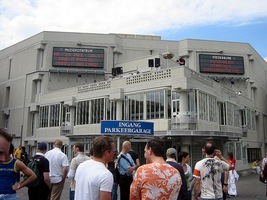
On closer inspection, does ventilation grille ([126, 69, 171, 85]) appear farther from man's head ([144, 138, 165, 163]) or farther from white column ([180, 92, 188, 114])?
man's head ([144, 138, 165, 163])

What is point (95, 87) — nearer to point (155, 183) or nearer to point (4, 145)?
point (4, 145)

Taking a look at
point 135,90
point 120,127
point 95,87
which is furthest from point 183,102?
point 95,87

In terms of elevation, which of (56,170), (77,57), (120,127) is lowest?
(56,170)

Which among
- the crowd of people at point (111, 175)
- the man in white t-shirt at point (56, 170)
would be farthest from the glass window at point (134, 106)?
the crowd of people at point (111, 175)

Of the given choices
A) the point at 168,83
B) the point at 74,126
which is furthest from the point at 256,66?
the point at 74,126

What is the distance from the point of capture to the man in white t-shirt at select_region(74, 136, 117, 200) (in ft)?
10.4

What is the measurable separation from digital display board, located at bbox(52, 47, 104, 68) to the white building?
12 cm

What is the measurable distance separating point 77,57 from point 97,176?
33.0 m

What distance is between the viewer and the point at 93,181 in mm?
3193

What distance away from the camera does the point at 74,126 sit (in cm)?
2689

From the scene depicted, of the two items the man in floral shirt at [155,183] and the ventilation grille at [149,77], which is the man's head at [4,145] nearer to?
the man in floral shirt at [155,183]

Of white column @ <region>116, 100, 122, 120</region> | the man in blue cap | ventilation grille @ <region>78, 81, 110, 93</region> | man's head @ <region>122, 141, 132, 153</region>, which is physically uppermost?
ventilation grille @ <region>78, 81, 110, 93</region>

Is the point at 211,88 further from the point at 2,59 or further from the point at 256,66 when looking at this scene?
the point at 2,59

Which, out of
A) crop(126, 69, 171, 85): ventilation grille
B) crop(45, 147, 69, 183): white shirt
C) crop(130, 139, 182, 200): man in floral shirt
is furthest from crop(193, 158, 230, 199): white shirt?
crop(126, 69, 171, 85): ventilation grille
